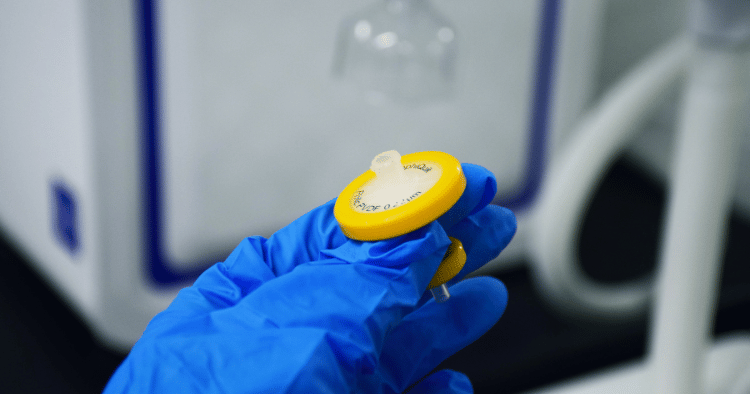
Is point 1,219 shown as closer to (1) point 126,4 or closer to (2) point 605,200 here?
(1) point 126,4

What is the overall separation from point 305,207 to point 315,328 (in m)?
0.85

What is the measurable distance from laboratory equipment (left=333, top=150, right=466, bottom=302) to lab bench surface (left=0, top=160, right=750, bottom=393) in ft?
2.57

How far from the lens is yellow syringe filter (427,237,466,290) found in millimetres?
490

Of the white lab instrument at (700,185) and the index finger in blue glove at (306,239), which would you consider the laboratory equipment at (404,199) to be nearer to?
the index finger in blue glove at (306,239)

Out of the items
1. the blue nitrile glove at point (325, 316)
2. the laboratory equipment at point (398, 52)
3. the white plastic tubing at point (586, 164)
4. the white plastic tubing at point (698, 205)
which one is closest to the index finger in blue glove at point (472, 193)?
the blue nitrile glove at point (325, 316)

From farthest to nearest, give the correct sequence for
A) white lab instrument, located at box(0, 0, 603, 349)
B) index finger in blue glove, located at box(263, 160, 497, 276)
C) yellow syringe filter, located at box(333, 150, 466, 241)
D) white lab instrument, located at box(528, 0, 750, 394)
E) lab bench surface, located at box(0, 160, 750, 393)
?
lab bench surface, located at box(0, 160, 750, 393), white lab instrument, located at box(0, 0, 603, 349), white lab instrument, located at box(528, 0, 750, 394), index finger in blue glove, located at box(263, 160, 497, 276), yellow syringe filter, located at box(333, 150, 466, 241)

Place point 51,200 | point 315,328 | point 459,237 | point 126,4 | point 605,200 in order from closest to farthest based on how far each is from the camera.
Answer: point 315,328, point 459,237, point 126,4, point 51,200, point 605,200

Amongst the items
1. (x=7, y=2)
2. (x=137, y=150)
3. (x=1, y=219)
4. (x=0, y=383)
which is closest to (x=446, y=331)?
(x=137, y=150)

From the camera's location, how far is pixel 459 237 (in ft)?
1.87

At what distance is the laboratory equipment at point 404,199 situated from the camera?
44cm

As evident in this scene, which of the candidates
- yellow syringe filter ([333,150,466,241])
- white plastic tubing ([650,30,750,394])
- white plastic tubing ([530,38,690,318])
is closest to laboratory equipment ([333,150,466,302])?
yellow syringe filter ([333,150,466,241])

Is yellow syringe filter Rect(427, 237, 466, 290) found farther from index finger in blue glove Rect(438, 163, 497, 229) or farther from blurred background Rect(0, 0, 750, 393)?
blurred background Rect(0, 0, 750, 393)

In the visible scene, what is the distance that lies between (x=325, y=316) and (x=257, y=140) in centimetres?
76

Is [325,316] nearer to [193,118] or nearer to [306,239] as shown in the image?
[306,239]
